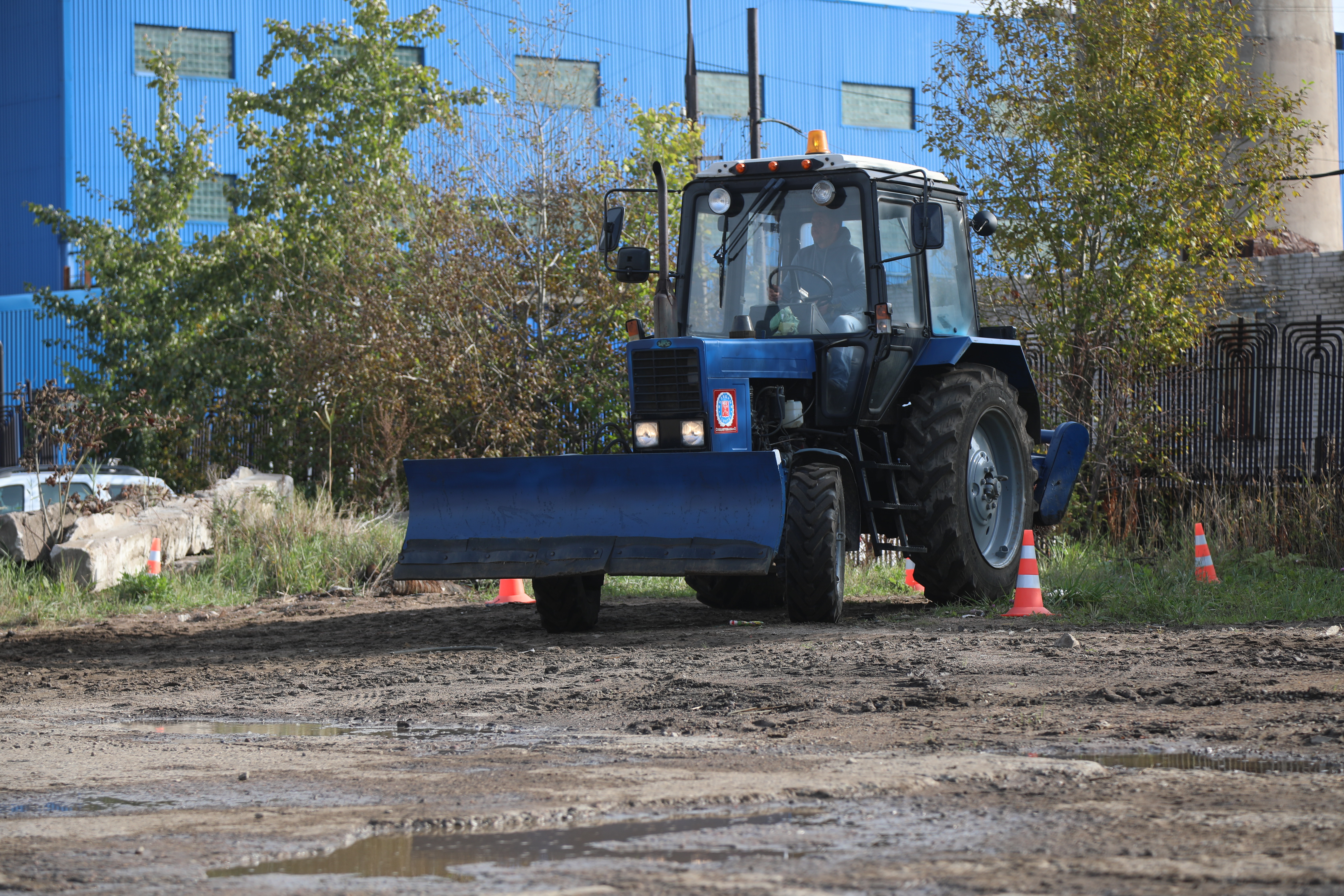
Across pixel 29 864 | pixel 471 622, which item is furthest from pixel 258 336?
pixel 29 864

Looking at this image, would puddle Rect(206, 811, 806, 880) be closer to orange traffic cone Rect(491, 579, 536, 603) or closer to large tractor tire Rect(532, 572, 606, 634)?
large tractor tire Rect(532, 572, 606, 634)

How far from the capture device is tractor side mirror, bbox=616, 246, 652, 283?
33.4 ft

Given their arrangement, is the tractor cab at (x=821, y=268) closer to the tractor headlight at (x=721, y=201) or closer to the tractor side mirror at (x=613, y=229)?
the tractor headlight at (x=721, y=201)

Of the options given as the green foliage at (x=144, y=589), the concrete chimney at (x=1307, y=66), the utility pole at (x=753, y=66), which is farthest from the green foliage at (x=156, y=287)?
the concrete chimney at (x=1307, y=66)

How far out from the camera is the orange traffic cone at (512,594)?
1233cm

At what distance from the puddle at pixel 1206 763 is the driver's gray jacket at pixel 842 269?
5.02 m

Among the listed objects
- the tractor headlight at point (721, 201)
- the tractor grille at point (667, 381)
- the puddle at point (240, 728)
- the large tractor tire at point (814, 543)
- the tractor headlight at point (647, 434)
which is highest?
the tractor headlight at point (721, 201)

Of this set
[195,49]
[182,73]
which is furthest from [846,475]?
[195,49]

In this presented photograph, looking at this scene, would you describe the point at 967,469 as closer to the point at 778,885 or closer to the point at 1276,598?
the point at 1276,598

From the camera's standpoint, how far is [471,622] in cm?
1105

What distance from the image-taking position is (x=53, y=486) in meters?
15.3

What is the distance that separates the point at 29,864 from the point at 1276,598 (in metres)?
8.63

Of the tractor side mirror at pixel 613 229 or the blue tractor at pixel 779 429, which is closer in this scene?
the blue tractor at pixel 779 429

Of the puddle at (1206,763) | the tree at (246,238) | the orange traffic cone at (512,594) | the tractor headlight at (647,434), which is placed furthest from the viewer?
the tree at (246,238)
